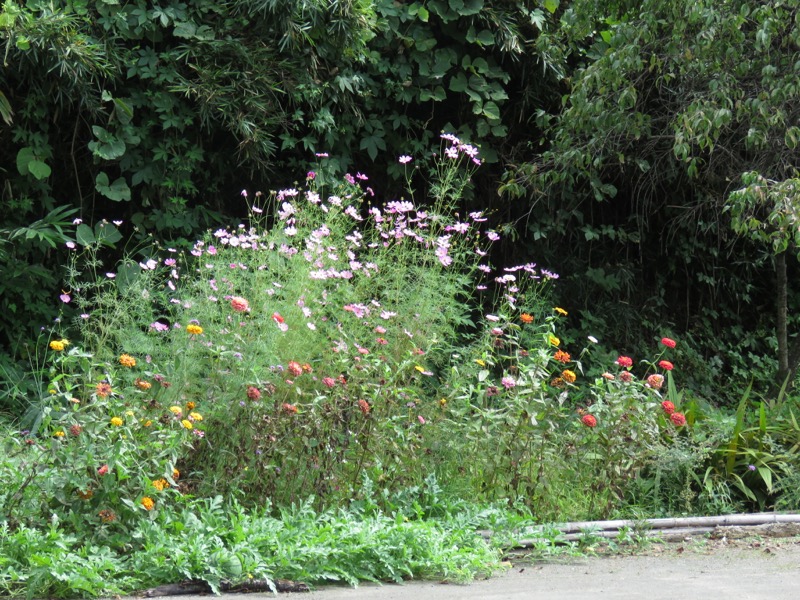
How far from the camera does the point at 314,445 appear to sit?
402cm

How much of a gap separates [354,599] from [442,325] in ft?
6.71

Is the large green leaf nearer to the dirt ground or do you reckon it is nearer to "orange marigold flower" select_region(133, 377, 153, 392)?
"orange marigold flower" select_region(133, 377, 153, 392)

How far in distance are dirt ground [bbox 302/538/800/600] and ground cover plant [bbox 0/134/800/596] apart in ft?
0.45

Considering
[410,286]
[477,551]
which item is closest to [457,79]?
[410,286]

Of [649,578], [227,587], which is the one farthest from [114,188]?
[649,578]

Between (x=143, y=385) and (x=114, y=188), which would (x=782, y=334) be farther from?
(x=143, y=385)

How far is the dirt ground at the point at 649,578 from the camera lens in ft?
11.3

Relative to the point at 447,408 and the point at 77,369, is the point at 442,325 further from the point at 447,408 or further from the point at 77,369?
the point at 77,369

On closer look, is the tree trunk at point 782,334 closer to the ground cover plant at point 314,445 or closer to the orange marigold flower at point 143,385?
the ground cover plant at point 314,445

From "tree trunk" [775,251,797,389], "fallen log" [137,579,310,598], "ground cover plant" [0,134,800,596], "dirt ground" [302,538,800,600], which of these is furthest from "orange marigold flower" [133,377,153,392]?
"tree trunk" [775,251,797,389]

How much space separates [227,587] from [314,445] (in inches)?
31.9

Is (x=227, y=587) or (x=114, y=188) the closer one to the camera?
(x=227, y=587)

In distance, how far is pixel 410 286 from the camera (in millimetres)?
5199

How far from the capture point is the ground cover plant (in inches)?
137
